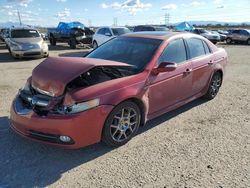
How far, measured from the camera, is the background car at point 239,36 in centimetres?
2916

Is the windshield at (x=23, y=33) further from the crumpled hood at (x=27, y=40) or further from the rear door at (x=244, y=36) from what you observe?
the rear door at (x=244, y=36)

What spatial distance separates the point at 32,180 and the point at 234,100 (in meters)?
4.98

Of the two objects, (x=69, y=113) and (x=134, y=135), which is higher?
(x=69, y=113)

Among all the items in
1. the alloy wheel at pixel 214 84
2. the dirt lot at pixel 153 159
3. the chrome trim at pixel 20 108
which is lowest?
the dirt lot at pixel 153 159

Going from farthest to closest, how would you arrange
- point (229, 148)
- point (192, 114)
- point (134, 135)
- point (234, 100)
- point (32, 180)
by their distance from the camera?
point (234, 100)
point (192, 114)
point (134, 135)
point (229, 148)
point (32, 180)

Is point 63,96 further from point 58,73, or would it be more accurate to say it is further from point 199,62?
point 199,62

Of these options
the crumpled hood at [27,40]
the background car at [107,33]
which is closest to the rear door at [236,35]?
the background car at [107,33]

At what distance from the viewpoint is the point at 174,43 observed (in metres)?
5.25

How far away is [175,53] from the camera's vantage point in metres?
5.21

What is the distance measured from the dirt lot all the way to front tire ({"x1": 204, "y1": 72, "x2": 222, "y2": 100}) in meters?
0.99

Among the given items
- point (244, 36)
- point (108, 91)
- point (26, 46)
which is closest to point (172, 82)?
point (108, 91)

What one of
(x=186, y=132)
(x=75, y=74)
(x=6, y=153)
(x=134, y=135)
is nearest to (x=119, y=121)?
(x=134, y=135)

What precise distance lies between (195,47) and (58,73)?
3.04 metres

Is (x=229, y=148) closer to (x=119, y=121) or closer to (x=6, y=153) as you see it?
(x=119, y=121)
